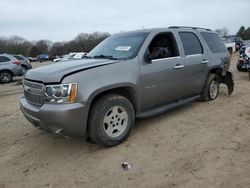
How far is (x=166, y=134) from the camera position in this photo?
4.59 m

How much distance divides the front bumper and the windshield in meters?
1.40

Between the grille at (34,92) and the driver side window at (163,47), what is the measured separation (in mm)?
1992

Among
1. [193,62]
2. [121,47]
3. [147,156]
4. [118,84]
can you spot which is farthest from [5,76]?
[147,156]

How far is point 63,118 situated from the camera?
11.7 ft

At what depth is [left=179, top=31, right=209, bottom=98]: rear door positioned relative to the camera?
5418 millimetres

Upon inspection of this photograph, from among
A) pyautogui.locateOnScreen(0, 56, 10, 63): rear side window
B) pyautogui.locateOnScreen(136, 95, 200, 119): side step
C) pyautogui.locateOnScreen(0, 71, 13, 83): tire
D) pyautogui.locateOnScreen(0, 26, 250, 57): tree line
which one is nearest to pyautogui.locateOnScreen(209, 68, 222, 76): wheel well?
pyautogui.locateOnScreen(136, 95, 200, 119): side step

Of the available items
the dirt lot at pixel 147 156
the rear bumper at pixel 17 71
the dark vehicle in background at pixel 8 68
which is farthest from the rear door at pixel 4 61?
the dirt lot at pixel 147 156

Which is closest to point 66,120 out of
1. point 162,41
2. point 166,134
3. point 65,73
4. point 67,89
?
point 67,89

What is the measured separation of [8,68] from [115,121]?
12302 mm

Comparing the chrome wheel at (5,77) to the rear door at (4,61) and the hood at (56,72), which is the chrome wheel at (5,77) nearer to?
the rear door at (4,61)

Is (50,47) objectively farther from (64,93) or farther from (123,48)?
(64,93)

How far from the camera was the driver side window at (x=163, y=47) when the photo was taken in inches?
188

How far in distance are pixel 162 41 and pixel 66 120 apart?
8.48 ft

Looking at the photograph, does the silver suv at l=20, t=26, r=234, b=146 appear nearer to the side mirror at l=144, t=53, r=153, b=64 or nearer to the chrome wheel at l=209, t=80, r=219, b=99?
the side mirror at l=144, t=53, r=153, b=64
